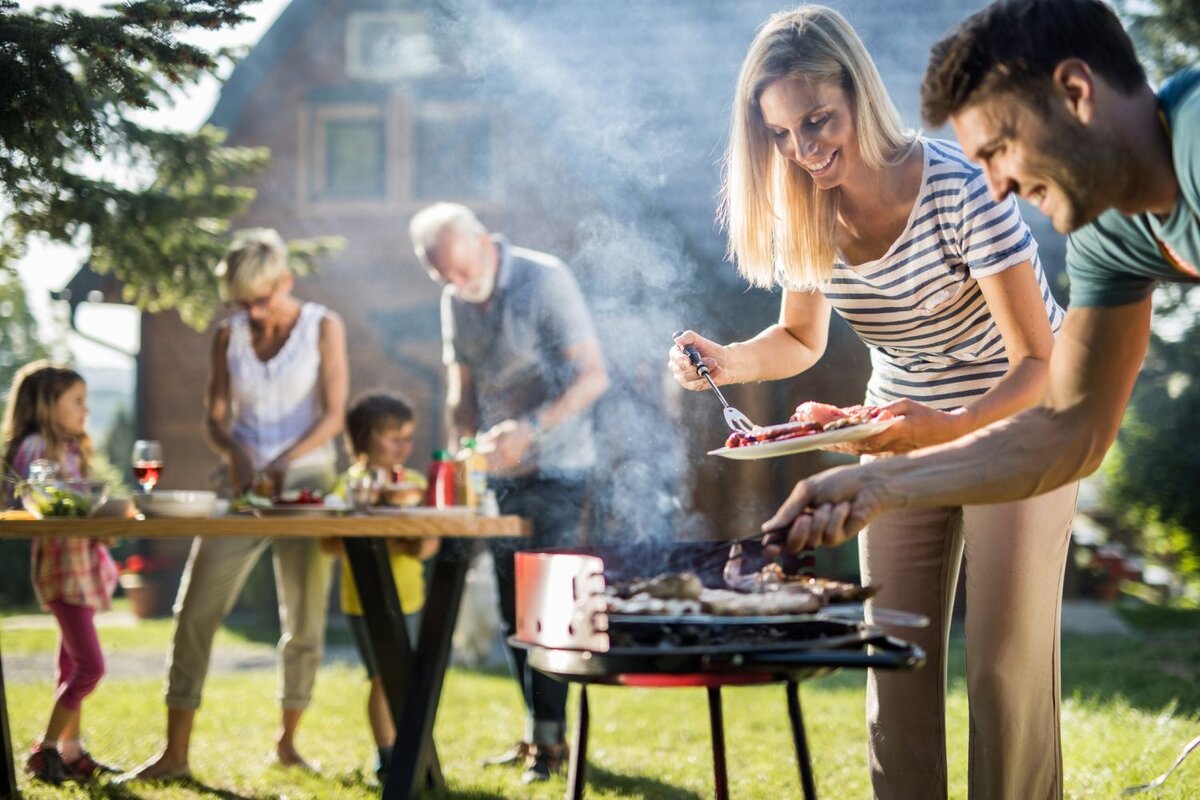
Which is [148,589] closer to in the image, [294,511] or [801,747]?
[294,511]

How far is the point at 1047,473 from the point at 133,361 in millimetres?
11373

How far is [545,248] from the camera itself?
1065 centimetres

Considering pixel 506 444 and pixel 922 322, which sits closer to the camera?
pixel 922 322

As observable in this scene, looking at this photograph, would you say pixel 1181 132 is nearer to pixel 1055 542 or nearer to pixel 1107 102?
pixel 1107 102

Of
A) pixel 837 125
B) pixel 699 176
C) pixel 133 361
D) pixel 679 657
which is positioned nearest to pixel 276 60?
pixel 133 361

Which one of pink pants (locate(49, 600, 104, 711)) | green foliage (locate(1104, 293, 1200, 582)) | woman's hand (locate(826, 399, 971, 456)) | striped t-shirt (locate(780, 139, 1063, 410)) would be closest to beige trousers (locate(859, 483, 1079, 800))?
woman's hand (locate(826, 399, 971, 456))

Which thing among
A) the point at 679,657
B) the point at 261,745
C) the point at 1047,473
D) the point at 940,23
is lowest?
the point at 261,745

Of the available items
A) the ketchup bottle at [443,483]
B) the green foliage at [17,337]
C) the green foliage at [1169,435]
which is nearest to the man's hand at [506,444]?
the ketchup bottle at [443,483]

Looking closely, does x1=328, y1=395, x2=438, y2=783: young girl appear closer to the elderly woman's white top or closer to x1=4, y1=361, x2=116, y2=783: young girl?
the elderly woman's white top

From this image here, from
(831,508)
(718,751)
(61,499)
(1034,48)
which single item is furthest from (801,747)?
(61,499)

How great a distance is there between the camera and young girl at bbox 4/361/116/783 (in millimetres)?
4020

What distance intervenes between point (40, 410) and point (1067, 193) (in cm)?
363

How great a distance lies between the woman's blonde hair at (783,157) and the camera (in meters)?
2.50

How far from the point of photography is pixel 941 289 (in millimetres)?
2596
